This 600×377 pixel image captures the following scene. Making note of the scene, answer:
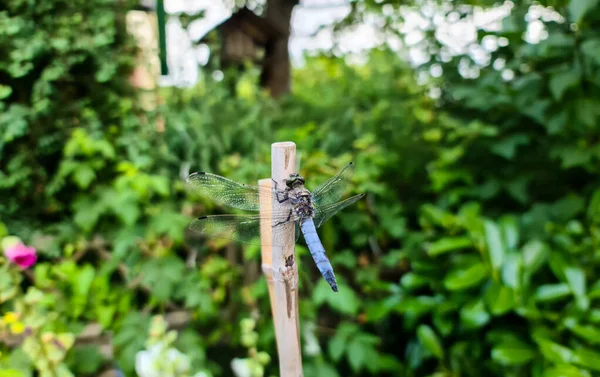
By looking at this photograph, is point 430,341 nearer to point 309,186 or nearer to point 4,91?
point 309,186

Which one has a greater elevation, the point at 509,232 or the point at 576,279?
the point at 509,232

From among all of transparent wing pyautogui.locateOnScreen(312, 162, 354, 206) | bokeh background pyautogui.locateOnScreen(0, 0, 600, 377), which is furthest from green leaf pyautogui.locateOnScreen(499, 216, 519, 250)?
transparent wing pyautogui.locateOnScreen(312, 162, 354, 206)

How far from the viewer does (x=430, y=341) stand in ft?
5.18

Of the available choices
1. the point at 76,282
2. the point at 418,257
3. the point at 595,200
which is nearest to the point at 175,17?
the point at 76,282

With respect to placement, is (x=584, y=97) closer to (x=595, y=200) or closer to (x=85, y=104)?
(x=595, y=200)

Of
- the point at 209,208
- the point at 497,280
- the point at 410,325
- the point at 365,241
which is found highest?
the point at 209,208

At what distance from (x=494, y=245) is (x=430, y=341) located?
37cm

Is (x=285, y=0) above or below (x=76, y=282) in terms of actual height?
above

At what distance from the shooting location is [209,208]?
1.63m

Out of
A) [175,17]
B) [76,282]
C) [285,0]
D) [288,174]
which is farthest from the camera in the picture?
[285,0]

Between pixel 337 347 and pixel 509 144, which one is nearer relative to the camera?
pixel 337 347

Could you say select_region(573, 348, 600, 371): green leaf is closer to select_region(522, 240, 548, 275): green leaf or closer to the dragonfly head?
select_region(522, 240, 548, 275): green leaf

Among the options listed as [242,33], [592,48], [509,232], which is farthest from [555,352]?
[242,33]

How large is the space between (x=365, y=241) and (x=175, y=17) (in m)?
1.22
